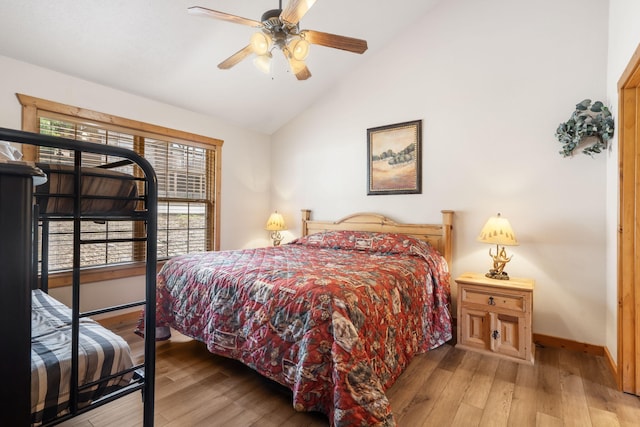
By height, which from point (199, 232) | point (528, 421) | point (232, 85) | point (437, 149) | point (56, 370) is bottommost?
point (528, 421)

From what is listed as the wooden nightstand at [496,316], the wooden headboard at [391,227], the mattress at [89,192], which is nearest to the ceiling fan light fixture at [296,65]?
the mattress at [89,192]

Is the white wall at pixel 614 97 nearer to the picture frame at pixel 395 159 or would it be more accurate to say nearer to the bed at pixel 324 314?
the bed at pixel 324 314

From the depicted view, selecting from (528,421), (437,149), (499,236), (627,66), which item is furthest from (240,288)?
(627,66)

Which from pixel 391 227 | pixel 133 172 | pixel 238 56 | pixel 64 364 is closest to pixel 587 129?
pixel 391 227

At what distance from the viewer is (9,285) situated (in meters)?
0.58

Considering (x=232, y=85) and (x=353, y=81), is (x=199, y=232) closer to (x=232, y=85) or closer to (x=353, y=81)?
(x=232, y=85)

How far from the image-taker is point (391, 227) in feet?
11.7

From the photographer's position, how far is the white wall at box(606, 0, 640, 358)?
6.53 feet

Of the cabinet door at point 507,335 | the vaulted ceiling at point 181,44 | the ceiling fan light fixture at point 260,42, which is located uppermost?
the vaulted ceiling at point 181,44

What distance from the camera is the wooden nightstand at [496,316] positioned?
2406 mm

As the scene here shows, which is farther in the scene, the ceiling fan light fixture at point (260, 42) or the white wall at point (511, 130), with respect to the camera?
the white wall at point (511, 130)

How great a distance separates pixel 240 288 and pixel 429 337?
160 cm

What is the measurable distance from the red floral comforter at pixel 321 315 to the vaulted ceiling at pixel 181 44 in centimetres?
192

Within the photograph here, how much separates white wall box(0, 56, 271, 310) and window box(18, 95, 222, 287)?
9 cm
